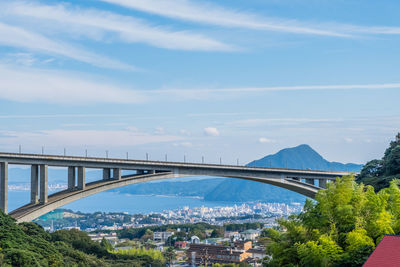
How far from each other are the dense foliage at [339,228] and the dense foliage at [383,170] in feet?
47.0

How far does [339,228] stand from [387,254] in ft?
18.7

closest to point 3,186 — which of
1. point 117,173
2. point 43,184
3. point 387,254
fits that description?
point 43,184

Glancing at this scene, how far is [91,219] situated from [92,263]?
159437mm

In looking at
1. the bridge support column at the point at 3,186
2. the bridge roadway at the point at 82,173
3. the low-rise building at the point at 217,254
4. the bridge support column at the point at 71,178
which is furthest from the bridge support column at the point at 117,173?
the low-rise building at the point at 217,254

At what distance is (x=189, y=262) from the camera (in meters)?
80.5

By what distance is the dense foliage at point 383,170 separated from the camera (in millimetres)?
41344

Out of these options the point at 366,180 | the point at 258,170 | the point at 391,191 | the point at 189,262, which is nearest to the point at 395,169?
the point at 366,180

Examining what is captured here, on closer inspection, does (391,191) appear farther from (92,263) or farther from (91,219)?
(91,219)

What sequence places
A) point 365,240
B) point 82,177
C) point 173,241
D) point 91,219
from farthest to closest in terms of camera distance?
point 91,219, point 173,241, point 82,177, point 365,240

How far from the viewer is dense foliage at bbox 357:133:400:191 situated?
4134cm

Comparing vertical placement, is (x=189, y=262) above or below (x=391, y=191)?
below

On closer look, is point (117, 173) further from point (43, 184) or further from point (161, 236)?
point (161, 236)

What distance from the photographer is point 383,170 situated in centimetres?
4838

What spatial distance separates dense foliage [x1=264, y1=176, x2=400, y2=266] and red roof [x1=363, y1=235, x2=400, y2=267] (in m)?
2.68
